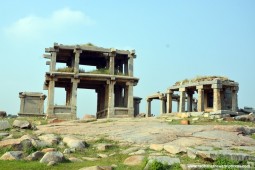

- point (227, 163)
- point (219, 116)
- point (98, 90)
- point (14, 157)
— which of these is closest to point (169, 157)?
point (227, 163)

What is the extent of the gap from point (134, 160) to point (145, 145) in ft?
9.27

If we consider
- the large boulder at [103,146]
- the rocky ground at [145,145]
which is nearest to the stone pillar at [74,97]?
the rocky ground at [145,145]

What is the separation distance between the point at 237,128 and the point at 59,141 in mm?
8463

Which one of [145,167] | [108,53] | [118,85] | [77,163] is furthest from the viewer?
[118,85]

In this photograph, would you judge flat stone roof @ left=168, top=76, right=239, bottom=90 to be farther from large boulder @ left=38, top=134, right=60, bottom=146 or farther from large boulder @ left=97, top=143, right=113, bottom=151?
large boulder @ left=38, top=134, right=60, bottom=146

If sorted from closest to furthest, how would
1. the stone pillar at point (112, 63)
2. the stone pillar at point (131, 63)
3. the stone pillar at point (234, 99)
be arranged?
the stone pillar at point (112, 63) → the stone pillar at point (234, 99) → the stone pillar at point (131, 63)

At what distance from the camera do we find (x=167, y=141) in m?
14.2

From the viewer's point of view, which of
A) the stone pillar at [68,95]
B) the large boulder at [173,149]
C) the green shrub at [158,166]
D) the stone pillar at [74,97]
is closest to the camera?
the green shrub at [158,166]

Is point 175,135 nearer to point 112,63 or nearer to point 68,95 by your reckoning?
point 112,63

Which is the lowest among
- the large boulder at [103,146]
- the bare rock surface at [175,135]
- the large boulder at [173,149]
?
the large boulder at [103,146]

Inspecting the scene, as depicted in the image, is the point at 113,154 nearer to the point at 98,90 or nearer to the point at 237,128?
the point at 237,128

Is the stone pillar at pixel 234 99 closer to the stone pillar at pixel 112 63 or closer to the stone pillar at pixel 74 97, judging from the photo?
the stone pillar at pixel 112 63

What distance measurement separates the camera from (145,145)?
44.8 feet

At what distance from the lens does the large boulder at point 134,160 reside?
10.7 m
